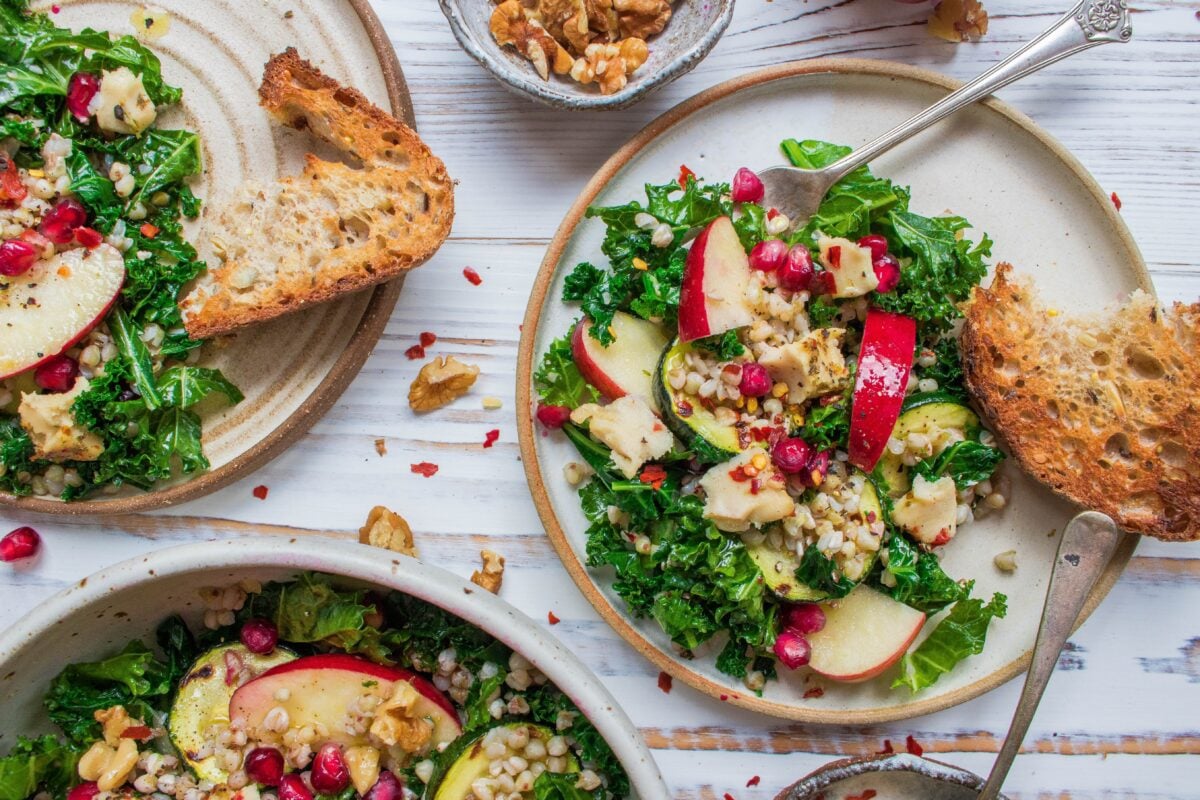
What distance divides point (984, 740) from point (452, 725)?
1638 mm

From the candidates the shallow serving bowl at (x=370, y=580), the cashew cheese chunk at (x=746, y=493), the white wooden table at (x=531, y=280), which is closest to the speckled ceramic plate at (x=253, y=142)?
the white wooden table at (x=531, y=280)

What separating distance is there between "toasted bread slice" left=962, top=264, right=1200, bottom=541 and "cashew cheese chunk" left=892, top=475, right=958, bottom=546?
0.86ft

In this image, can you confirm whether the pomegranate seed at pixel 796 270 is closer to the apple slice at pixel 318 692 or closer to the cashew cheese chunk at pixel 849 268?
the cashew cheese chunk at pixel 849 268

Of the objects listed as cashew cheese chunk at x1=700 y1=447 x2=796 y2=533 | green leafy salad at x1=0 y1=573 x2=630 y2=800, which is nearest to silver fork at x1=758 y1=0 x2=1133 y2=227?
cashew cheese chunk at x1=700 y1=447 x2=796 y2=533

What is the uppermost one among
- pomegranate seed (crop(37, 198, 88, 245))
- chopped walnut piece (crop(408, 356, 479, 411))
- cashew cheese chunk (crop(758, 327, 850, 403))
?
cashew cheese chunk (crop(758, 327, 850, 403))

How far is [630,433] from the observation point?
2.55 m

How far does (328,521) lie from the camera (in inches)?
116

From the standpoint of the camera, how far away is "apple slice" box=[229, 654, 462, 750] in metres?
2.45

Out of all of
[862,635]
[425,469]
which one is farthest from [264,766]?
[862,635]

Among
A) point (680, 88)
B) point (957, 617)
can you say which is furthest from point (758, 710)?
point (680, 88)

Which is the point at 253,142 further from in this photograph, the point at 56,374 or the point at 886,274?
the point at 886,274

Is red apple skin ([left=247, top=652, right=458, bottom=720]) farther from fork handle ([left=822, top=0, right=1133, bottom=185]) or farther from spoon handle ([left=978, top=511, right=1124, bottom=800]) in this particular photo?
fork handle ([left=822, top=0, right=1133, bottom=185])

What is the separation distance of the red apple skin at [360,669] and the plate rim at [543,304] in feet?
1.60

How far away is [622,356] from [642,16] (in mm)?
985
